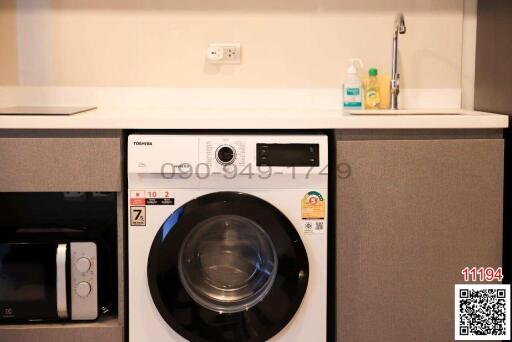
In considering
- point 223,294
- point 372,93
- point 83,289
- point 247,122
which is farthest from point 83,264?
point 372,93

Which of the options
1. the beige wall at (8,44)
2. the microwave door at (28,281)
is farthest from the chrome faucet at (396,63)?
the beige wall at (8,44)

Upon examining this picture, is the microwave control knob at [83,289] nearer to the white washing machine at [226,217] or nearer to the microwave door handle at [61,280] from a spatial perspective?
the microwave door handle at [61,280]

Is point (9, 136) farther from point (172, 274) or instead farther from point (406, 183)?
point (406, 183)

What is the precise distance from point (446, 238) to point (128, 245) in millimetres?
1028

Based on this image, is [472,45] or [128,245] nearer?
[128,245]

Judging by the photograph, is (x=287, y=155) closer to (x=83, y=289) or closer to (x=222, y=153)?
(x=222, y=153)

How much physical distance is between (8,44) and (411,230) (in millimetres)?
1726

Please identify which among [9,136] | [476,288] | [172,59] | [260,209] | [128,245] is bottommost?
[476,288]

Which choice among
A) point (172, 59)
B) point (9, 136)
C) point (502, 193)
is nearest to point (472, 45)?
point (502, 193)

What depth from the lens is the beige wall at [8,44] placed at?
102 inches

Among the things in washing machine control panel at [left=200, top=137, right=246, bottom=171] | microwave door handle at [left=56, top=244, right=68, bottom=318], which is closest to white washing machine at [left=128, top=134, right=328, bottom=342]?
washing machine control panel at [left=200, top=137, right=246, bottom=171]

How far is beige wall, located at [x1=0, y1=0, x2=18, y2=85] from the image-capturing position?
2598mm

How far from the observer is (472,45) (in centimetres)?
268

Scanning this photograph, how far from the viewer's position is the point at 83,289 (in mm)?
2123
